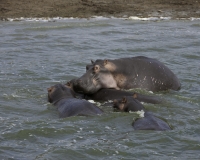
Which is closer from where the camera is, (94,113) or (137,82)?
(94,113)

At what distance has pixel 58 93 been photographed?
9.65m

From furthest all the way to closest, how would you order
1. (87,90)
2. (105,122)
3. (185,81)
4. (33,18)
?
(33,18), (185,81), (87,90), (105,122)

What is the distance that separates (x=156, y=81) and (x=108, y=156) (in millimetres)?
3716

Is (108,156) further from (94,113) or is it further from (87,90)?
(87,90)

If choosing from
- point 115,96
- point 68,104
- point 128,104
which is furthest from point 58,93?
point 128,104

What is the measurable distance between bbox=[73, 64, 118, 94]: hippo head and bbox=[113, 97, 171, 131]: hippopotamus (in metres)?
0.99

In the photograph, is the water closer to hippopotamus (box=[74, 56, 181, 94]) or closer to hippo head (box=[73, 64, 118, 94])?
hippopotamus (box=[74, 56, 181, 94])

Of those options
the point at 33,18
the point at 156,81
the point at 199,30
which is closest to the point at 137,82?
the point at 156,81

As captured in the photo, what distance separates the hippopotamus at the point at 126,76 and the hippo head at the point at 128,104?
1.07 metres

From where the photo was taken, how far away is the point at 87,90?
Result: 9.97 metres

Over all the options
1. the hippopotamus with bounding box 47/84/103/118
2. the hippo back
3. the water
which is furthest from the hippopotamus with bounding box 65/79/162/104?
the hippo back

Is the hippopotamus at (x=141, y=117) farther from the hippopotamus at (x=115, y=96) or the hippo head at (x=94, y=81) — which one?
the hippo head at (x=94, y=81)

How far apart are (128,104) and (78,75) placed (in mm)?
3202

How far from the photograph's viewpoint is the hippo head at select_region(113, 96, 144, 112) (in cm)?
881
